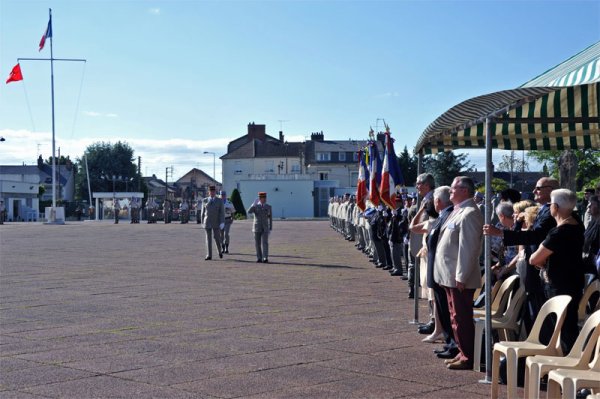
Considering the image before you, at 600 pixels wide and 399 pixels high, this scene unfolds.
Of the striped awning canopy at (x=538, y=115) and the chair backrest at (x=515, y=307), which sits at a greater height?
the striped awning canopy at (x=538, y=115)

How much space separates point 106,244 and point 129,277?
15338 millimetres

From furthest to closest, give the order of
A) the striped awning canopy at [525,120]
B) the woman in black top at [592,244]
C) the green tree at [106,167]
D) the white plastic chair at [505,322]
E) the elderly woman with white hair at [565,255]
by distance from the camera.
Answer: the green tree at [106,167], the woman in black top at [592,244], the white plastic chair at [505,322], the elderly woman with white hair at [565,255], the striped awning canopy at [525,120]

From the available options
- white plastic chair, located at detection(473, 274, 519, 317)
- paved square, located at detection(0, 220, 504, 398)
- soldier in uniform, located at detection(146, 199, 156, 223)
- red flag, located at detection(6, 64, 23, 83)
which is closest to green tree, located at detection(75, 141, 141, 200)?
soldier in uniform, located at detection(146, 199, 156, 223)

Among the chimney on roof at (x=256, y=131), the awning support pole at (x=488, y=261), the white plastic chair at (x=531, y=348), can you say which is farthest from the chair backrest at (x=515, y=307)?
the chimney on roof at (x=256, y=131)

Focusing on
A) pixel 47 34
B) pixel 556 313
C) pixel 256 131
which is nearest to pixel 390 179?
pixel 556 313

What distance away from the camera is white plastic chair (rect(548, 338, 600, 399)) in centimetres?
579

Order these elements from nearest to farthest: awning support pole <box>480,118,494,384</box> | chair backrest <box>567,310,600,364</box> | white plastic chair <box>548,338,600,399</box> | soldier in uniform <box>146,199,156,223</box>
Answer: white plastic chair <box>548,338,600,399</box>
chair backrest <box>567,310,600,364</box>
awning support pole <box>480,118,494,384</box>
soldier in uniform <box>146,199,156,223</box>

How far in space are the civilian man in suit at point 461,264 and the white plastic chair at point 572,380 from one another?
238 centimetres

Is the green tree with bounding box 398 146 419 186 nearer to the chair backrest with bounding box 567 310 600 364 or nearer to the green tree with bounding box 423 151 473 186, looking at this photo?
the green tree with bounding box 423 151 473 186

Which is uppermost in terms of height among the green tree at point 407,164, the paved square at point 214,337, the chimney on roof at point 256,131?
the chimney on roof at point 256,131

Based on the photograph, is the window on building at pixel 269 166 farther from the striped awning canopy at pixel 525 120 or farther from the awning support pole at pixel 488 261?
the awning support pole at pixel 488 261

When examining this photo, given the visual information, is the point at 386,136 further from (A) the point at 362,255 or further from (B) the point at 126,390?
(A) the point at 362,255

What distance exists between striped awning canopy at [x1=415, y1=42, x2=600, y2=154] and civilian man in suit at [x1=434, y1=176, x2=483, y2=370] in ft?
2.48

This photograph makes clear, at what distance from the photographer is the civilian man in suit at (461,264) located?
8.57m
